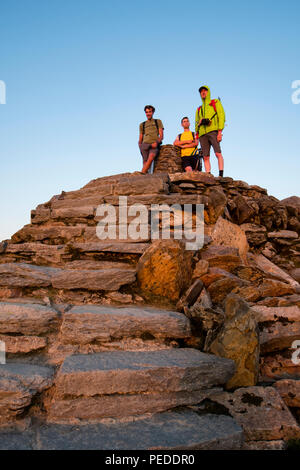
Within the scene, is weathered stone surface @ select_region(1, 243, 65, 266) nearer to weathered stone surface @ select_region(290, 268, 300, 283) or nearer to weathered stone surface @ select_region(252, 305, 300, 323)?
weathered stone surface @ select_region(252, 305, 300, 323)

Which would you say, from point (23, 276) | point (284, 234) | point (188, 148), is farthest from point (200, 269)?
point (188, 148)

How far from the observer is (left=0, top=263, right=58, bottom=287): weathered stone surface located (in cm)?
390

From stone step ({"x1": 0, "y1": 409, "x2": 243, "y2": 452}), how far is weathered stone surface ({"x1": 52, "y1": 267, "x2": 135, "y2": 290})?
181cm

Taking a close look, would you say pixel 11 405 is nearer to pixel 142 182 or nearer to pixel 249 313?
pixel 249 313

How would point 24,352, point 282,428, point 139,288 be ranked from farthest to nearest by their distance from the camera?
point 139,288 → point 24,352 → point 282,428

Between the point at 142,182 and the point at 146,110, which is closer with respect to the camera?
the point at 142,182

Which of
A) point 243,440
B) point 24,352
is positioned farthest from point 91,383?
point 243,440

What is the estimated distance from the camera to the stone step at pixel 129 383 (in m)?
2.41

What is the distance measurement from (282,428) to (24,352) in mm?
2463

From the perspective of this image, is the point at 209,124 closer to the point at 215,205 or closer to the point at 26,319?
the point at 215,205

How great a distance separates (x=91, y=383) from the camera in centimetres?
249

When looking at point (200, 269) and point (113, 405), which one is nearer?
point (113, 405)

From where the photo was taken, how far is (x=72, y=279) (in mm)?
3949

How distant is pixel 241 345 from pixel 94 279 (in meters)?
2.02
